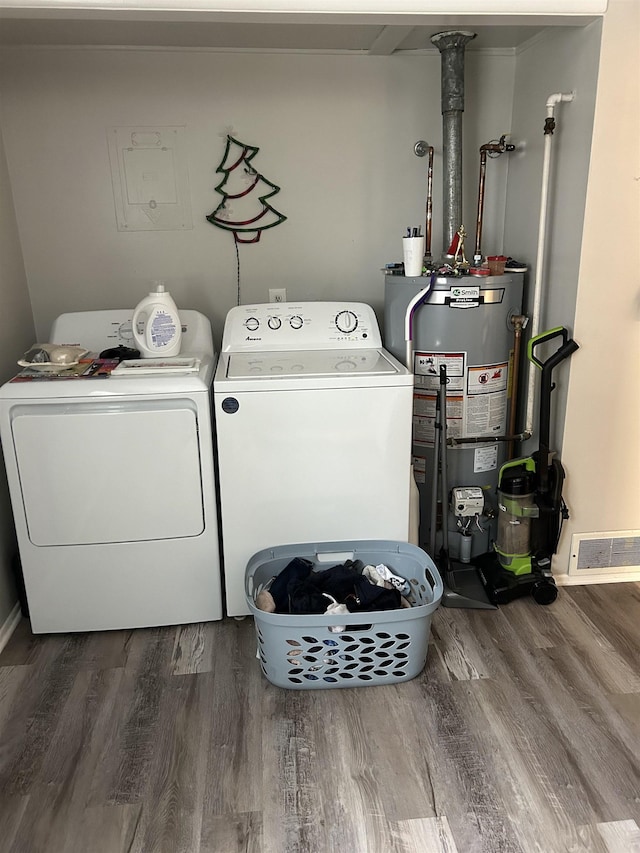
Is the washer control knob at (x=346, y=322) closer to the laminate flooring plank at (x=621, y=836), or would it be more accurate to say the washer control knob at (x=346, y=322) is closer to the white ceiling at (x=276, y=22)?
the white ceiling at (x=276, y=22)

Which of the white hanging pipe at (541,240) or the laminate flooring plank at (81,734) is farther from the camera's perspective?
the white hanging pipe at (541,240)

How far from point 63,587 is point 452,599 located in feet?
4.32

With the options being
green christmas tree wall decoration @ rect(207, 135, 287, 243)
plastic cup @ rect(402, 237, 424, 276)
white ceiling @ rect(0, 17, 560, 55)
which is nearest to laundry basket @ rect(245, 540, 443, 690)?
plastic cup @ rect(402, 237, 424, 276)

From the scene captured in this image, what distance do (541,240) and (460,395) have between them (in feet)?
2.01

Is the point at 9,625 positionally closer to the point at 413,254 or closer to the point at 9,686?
the point at 9,686

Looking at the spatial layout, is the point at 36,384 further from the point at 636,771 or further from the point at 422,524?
the point at 636,771

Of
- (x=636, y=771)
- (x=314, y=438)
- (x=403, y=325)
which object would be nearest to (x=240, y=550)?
(x=314, y=438)

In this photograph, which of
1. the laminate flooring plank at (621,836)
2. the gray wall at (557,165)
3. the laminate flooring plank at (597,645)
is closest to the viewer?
the laminate flooring plank at (621,836)

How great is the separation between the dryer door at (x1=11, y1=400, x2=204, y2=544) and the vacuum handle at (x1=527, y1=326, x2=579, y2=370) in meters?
1.17

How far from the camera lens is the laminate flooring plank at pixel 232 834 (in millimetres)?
1414

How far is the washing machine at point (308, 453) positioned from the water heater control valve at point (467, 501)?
300mm

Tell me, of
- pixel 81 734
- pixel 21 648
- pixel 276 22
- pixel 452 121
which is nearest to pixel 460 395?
pixel 452 121

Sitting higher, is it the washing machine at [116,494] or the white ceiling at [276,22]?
the white ceiling at [276,22]

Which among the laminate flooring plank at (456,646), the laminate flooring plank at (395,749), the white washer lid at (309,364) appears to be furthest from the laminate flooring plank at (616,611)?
the white washer lid at (309,364)
